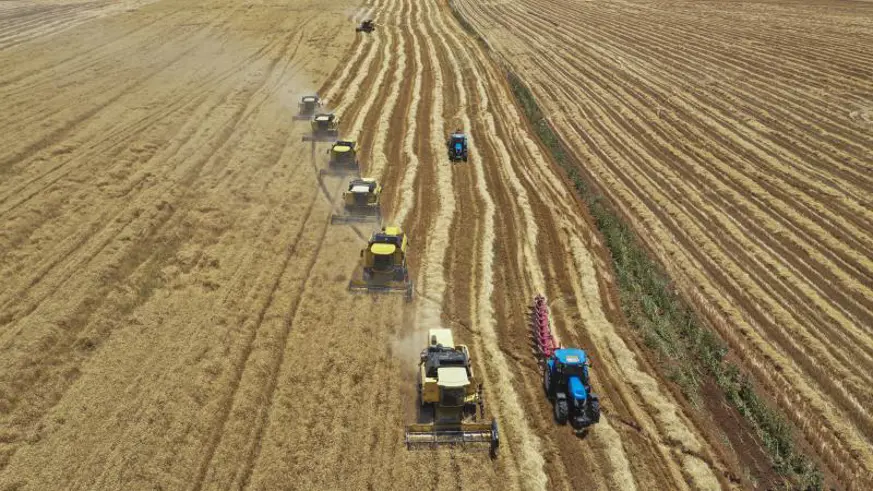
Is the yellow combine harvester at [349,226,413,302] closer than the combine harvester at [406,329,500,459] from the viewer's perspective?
No

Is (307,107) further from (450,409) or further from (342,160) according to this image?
(450,409)

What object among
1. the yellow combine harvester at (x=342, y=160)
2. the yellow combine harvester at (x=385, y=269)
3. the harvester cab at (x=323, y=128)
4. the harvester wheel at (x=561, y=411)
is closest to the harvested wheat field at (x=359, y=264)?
the harvester wheel at (x=561, y=411)

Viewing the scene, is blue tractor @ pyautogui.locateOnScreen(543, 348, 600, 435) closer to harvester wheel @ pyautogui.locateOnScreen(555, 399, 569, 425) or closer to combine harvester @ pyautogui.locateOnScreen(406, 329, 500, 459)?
harvester wheel @ pyautogui.locateOnScreen(555, 399, 569, 425)

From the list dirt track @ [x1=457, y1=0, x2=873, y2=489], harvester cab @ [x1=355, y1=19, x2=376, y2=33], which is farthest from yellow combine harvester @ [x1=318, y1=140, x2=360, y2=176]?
harvester cab @ [x1=355, y1=19, x2=376, y2=33]

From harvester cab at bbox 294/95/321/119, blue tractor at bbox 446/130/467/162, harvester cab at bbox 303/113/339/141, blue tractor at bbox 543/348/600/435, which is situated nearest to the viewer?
blue tractor at bbox 543/348/600/435

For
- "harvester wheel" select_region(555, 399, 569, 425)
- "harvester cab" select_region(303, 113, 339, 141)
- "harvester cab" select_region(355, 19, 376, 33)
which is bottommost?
"harvester wheel" select_region(555, 399, 569, 425)

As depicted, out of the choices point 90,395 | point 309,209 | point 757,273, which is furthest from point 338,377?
point 757,273
